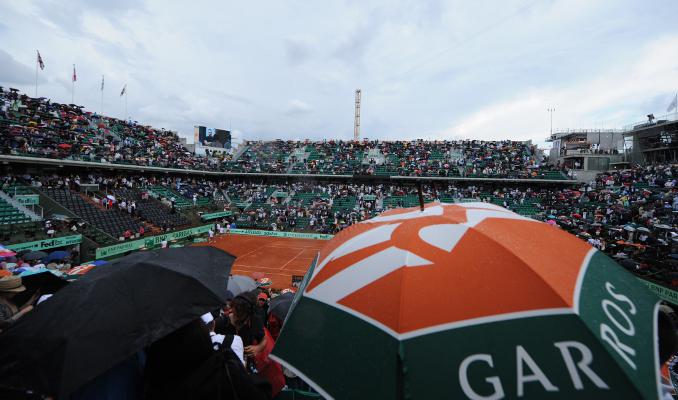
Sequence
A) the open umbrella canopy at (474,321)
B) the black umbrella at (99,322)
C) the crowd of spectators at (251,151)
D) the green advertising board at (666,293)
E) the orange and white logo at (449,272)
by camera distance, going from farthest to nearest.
Answer: the crowd of spectators at (251,151) → the green advertising board at (666,293) → the black umbrella at (99,322) → the orange and white logo at (449,272) → the open umbrella canopy at (474,321)

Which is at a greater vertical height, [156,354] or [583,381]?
[583,381]

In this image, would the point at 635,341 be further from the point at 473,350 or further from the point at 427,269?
the point at 427,269

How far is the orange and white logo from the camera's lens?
4.47 ft

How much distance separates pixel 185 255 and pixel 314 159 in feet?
147

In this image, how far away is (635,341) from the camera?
1.35 metres

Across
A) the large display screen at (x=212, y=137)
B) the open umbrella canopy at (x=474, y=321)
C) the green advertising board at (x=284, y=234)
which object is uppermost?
the large display screen at (x=212, y=137)

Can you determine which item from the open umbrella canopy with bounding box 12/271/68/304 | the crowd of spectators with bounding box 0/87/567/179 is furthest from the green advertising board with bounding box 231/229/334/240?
the open umbrella canopy with bounding box 12/271/68/304

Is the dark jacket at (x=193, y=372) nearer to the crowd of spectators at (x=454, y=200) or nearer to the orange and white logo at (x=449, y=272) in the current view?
the orange and white logo at (x=449, y=272)

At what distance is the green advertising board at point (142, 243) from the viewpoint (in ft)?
65.0

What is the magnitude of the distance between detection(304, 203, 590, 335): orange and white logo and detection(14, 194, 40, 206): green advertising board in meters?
28.6

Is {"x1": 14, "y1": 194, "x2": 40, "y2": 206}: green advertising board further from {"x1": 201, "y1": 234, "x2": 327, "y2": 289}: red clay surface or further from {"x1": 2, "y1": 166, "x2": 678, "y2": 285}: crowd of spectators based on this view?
{"x1": 201, "y1": 234, "x2": 327, "y2": 289}: red clay surface

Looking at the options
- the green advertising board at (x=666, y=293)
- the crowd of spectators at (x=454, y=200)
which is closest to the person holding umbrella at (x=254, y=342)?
the green advertising board at (x=666, y=293)

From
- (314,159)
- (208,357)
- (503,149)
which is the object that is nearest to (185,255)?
(208,357)

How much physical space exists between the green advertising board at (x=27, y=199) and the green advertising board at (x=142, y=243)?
7057 millimetres
